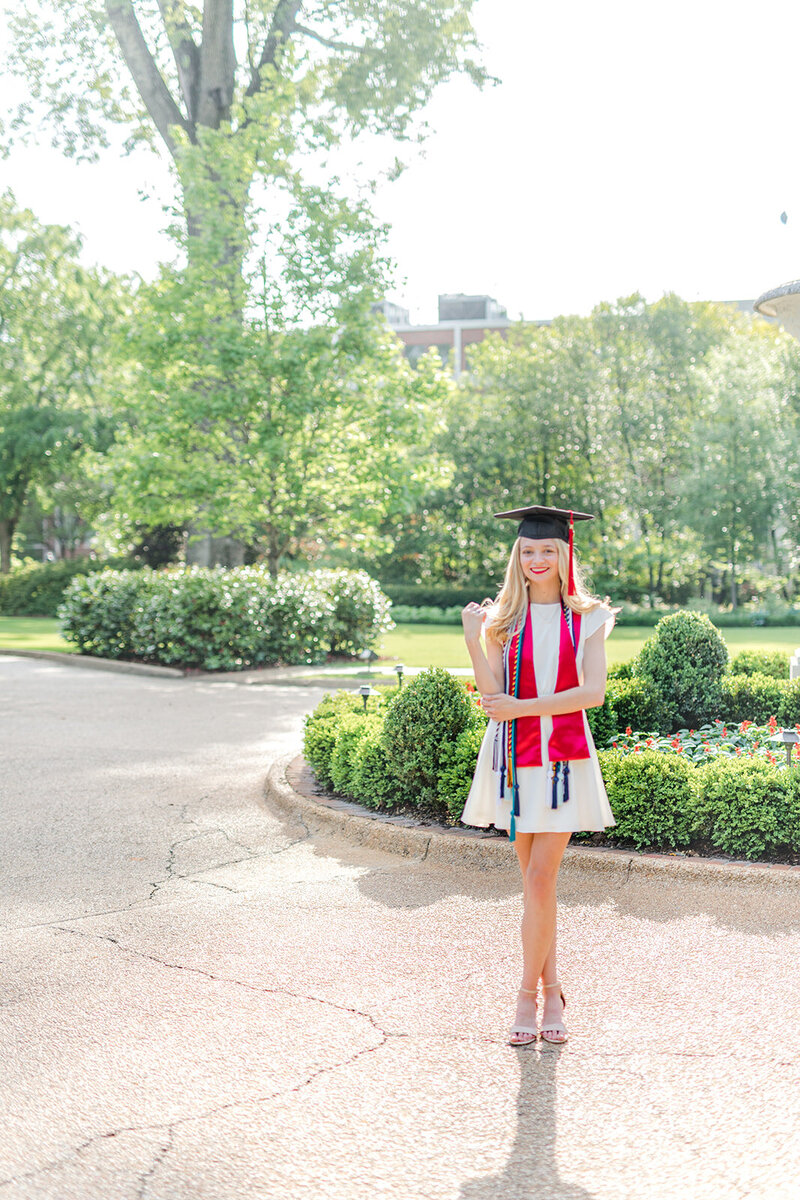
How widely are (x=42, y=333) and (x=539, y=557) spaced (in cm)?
4178

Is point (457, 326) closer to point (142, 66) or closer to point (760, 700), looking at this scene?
point (142, 66)

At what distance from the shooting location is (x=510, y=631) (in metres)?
3.80

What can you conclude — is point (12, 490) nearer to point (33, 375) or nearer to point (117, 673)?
point (33, 375)

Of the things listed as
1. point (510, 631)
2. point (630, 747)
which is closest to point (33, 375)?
point (630, 747)

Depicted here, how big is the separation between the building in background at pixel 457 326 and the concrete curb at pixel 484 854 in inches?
3084

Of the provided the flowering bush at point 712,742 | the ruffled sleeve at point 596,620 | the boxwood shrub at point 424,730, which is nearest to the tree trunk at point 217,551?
the flowering bush at point 712,742

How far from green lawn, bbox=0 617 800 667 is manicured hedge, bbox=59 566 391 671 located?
127 centimetres

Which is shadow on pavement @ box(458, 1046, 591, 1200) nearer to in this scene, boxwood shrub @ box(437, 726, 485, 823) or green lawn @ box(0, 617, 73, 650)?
boxwood shrub @ box(437, 726, 485, 823)

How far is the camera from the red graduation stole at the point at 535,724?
369 cm

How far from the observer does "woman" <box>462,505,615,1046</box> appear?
367 cm

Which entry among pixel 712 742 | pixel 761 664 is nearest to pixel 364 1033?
pixel 712 742

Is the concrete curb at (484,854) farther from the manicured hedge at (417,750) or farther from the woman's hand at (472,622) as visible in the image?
the woman's hand at (472,622)

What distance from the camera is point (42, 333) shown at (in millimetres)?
42031

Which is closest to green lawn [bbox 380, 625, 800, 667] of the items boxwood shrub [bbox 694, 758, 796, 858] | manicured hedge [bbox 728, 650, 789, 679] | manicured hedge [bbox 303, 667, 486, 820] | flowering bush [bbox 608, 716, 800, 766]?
manicured hedge [bbox 728, 650, 789, 679]
